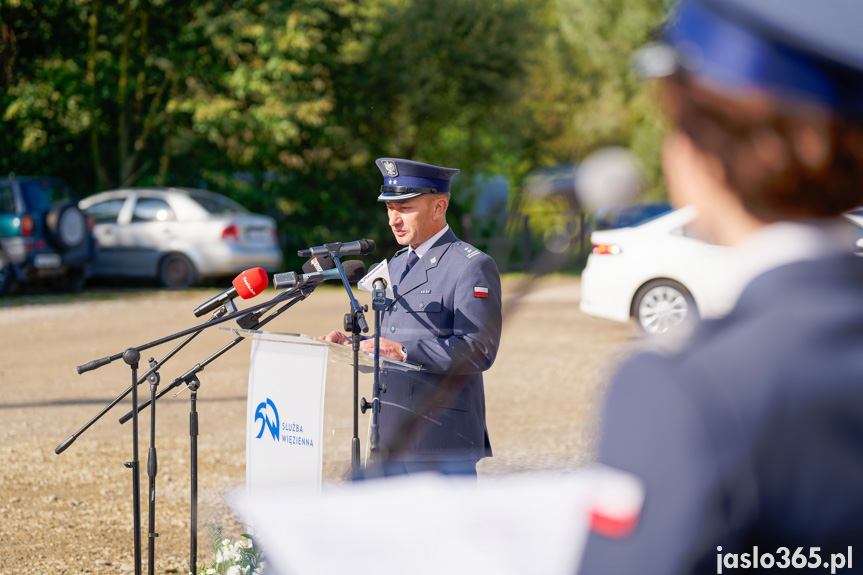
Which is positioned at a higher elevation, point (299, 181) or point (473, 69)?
point (473, 69)

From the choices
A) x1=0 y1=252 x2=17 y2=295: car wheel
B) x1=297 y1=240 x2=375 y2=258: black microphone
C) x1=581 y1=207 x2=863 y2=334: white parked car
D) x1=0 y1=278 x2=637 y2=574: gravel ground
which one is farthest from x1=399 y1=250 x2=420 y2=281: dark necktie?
x1=0 y1=252 x2=17 y2=295: car wheel

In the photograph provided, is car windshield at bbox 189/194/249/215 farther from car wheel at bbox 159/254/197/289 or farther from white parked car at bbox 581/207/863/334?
white parked car at bbox 581/207/863/334

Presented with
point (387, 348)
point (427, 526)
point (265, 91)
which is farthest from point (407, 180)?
point (265, 91)

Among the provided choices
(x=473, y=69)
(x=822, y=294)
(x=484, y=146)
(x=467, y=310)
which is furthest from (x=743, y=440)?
(x=484, y=146)

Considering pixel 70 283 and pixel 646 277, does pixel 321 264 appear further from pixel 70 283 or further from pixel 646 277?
pixel 70 283

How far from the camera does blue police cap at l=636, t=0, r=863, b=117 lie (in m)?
0.84

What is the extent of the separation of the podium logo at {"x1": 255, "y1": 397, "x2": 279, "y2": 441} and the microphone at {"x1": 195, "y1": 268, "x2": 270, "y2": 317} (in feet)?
1.42

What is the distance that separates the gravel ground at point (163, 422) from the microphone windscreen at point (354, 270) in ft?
1.98

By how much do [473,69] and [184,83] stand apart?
6.10 metres

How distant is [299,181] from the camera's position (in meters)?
21.2

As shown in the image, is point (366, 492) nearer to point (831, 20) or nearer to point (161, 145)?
point (831, 20)

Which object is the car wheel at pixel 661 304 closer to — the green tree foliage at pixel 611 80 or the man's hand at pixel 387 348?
the green tree foliage at pixel 611 80

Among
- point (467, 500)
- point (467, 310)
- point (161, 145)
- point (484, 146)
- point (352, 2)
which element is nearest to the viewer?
point (467, 500)

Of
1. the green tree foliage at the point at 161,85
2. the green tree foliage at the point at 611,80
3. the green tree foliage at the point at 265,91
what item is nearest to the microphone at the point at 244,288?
the green tree foliage at the point at 611,80
